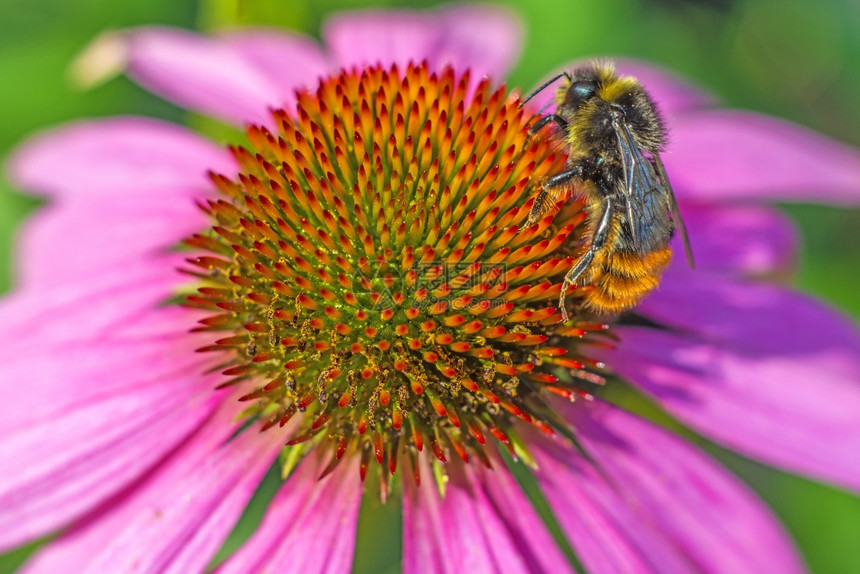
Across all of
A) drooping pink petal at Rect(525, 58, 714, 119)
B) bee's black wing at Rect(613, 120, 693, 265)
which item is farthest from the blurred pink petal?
drooping pink petal at Rect(525, 58, 714, 119)

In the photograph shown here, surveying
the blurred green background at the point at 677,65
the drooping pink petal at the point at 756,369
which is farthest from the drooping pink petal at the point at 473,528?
the blurred green background at the point at 677,65

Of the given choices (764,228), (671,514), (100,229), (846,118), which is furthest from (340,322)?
(846,118)

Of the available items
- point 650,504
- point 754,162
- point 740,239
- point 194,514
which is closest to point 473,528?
point 650,504

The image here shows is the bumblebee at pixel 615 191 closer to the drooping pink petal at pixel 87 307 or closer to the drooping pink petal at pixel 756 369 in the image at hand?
the drooping pink petal at pixel 756 369

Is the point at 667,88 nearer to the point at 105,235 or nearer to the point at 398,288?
the point at 398,288

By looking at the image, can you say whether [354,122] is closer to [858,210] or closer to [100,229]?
[100,229]
